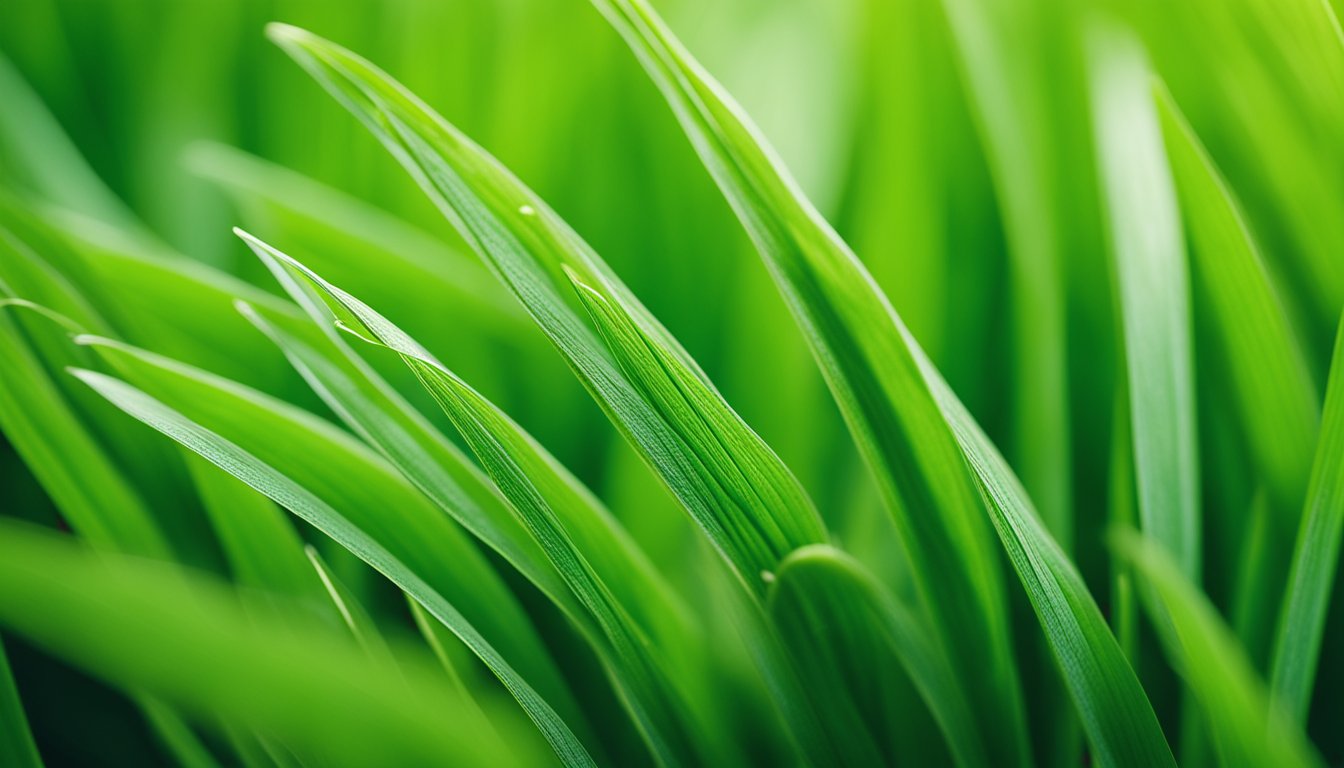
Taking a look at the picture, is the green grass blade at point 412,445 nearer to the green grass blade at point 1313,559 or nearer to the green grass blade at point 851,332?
the green grass blade at point 851,332

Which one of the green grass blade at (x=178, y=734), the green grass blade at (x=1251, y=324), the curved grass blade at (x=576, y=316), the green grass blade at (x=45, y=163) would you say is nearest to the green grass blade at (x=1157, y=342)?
the green grass blade at (x=1251, y=324)

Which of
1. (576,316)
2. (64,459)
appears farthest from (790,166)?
(64,459)

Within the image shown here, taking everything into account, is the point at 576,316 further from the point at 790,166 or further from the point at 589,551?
the point at 790,166

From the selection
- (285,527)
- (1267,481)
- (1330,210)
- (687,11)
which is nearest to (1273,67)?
(1330,210)

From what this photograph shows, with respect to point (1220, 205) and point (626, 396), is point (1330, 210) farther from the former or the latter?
point (626, 396)

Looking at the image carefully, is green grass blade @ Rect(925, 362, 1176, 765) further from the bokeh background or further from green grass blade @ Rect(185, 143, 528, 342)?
green grass blade @ Rect(185, 143, 528, 342)

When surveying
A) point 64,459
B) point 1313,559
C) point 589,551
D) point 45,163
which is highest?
point 45,163

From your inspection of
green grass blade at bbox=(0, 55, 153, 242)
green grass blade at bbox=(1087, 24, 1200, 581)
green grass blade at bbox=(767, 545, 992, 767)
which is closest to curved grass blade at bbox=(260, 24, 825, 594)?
green grass blade at bbox=(767, 545, 992, 767)
